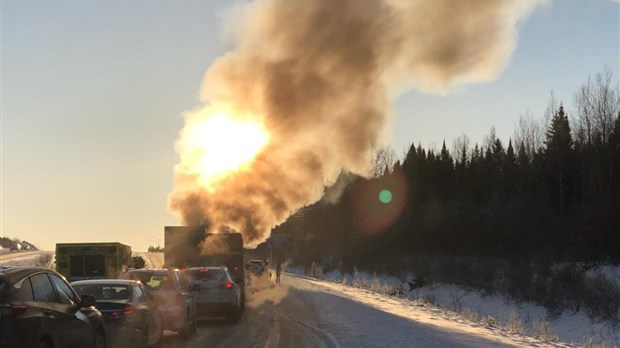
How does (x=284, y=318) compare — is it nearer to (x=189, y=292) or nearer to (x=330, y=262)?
(x=189, y=292)

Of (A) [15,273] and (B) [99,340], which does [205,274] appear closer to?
(B) [99,340]

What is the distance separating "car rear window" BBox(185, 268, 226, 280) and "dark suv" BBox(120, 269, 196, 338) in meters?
3.54

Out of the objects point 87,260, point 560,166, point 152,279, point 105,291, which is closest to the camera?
point 105,291

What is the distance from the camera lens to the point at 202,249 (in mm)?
30078

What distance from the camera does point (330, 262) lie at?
87.7 meters

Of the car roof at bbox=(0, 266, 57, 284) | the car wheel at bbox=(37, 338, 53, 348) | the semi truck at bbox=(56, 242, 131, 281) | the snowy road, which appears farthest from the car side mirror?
the semi truck at bbox=(56, 242, 131, 281)

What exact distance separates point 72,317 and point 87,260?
20.1 m

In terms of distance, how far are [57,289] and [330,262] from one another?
3100 inches

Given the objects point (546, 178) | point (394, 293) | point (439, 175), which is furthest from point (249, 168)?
point (439, 175)

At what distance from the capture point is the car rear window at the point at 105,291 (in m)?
13.3

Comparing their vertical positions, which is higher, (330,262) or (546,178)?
(546,178)

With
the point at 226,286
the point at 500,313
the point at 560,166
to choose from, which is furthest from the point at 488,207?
the point at 226,286

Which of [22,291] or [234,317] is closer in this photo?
[22,291]

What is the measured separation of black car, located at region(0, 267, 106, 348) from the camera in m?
7.93
